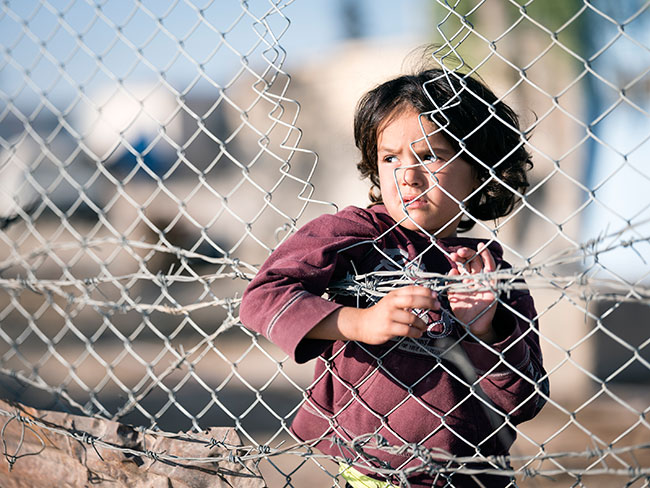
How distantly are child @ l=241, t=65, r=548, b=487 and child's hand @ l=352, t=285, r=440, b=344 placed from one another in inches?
1.3

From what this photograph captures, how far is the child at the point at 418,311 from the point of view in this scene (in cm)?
151

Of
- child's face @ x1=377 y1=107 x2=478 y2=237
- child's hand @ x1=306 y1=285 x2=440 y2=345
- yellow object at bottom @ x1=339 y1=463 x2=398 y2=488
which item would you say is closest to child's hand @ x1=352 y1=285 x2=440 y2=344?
child's hand @ x1=306 y1=285 x2=440 y2=345

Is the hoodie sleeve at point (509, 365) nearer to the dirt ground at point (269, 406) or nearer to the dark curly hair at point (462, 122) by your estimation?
the dark curly hair at point (462, 122)

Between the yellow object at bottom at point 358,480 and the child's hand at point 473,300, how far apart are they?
1.48ft

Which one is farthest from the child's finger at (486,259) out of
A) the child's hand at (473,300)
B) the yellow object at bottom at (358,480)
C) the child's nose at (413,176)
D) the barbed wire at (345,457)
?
the yellow object at bottom at (358,480)

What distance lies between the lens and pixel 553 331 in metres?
5.21

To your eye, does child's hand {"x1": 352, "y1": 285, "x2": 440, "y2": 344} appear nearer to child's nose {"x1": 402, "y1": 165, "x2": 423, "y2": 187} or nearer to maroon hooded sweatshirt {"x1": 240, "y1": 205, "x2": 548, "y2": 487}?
maroon hooded sweatshirt {"x1": 240, "y1": 205, "x2": 548, "y2": 487}

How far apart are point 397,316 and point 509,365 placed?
32 cm

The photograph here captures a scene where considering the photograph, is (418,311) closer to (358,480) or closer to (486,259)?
(486,259)

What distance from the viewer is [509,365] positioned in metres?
1.51

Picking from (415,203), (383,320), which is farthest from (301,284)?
(415,203)

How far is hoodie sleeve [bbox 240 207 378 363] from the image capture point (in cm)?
143

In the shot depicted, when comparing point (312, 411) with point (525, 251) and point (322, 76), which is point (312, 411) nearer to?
point (525, 251)

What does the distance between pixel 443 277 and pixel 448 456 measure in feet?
1.27
